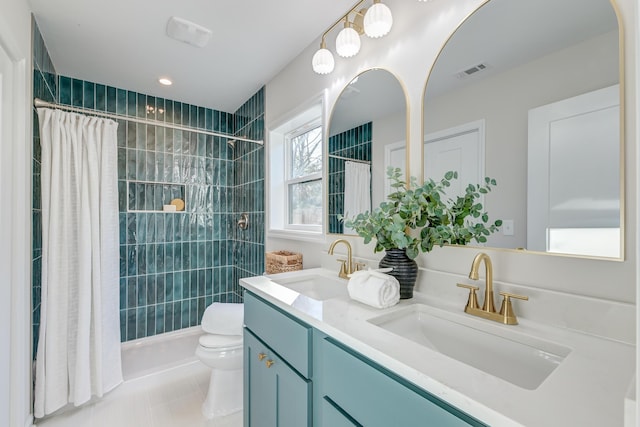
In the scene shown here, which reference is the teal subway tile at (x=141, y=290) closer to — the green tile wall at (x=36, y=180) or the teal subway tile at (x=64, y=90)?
the green tile wall at (x=36, y=180)

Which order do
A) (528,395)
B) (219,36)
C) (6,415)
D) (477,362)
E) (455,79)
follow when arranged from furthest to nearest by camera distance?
(219,36), (6,415), (455,79), (477,362), (528,395)

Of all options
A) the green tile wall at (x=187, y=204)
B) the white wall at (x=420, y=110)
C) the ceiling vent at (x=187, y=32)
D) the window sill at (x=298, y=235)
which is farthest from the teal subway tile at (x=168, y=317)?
the ceiling vent at (x=187, y=32)

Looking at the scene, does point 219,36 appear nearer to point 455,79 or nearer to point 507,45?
point 455,79

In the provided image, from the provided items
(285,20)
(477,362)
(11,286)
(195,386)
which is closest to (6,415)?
(11,286)

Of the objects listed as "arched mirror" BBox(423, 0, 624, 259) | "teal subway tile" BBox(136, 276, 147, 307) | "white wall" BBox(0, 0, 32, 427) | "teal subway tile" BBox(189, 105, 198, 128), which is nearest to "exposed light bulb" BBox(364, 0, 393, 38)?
"arched mirror" BBox(423, 0, 624, 259)

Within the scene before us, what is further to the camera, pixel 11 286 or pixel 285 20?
pixel 285 20

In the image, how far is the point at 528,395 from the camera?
52cm

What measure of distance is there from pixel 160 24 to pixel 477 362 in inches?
90.3

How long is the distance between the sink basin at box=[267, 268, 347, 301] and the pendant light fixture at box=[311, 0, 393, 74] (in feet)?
3.60

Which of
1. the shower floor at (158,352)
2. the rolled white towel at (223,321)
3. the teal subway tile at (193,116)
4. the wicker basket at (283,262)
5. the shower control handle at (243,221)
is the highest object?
the teal subway tile at (193,116)

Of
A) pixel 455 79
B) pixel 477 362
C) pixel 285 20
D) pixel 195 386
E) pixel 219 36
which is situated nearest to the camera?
pixel 477 362

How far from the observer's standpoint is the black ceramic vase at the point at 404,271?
1.11 metres

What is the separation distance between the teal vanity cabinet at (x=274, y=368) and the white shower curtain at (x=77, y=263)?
1265 millimetres

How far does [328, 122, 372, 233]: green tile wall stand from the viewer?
152 centimetres
